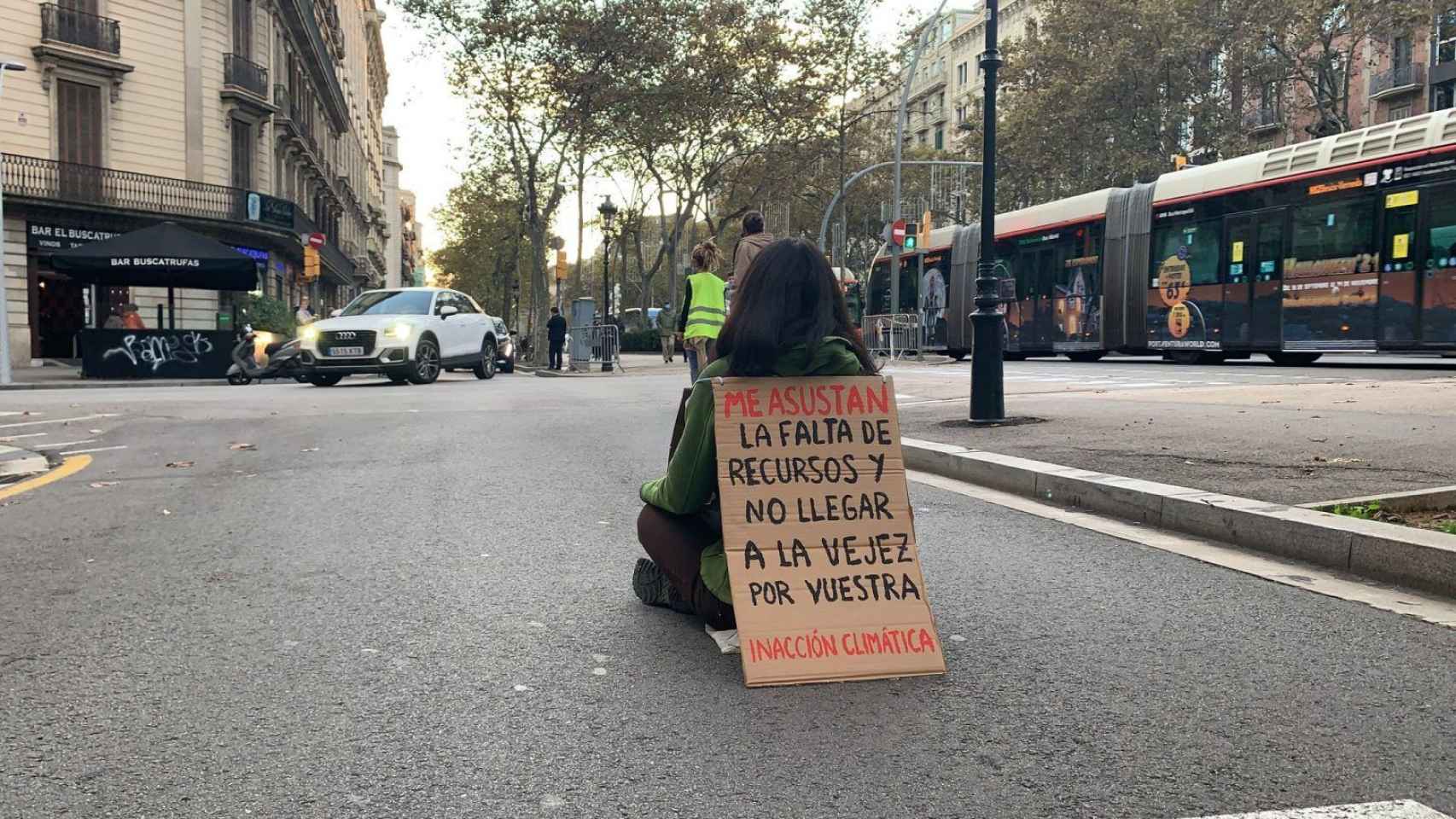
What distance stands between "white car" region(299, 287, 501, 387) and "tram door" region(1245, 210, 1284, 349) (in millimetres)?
13478

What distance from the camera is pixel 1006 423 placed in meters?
9.82

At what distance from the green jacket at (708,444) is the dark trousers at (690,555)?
49mm

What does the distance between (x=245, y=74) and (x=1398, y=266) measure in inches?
1153

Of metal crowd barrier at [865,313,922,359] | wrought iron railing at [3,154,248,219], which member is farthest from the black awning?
metal crowd barrier at [865,313,922,359]

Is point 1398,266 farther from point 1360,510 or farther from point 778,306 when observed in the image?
point 778,306

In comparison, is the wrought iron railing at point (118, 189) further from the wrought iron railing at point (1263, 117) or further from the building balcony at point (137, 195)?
the wrought iron railing at point (1263, 117)

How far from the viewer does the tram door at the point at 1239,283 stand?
19.2 metres

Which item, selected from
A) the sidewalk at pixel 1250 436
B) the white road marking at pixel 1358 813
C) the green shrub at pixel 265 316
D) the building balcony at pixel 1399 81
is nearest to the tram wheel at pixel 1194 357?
the sidewalk at pixel 1250 436

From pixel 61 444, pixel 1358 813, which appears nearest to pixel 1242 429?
pixel 1358 813

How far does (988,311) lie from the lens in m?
9.68

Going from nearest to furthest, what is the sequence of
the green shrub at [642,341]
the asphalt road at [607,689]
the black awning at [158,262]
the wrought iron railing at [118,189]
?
the asphalt road at [607,689] < the black awning at [158,262] < the wrought iron railing at [118,189] < the green shrub at [642,341]

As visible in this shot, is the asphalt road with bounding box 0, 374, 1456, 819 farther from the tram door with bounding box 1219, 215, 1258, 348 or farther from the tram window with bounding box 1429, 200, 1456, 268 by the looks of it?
the tram door with bounding box 1219, 215, 1258, 348

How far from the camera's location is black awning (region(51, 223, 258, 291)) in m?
21.7

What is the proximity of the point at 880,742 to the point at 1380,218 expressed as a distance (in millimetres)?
17094
